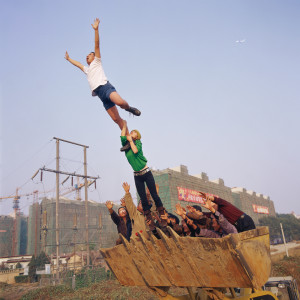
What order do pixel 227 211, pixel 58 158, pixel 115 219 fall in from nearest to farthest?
pixel 227 211
pixel 115 219
pixel 58 158

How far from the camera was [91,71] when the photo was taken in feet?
15.3

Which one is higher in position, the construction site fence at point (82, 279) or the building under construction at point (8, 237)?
the building under construction at point (8, 237)

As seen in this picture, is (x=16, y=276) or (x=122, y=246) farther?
(x=16, y=276)

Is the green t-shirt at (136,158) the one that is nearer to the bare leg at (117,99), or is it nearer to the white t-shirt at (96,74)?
the bare leg at (117,99)

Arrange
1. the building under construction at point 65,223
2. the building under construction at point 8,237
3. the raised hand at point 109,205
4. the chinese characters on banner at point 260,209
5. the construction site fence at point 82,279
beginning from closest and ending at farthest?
1. the raised hand at point 109,205
2. the construction site fence at point 82,279
3. the building under construction at point 65,223
4. the chinese characters on banner at point 260,209
5. the building under construction at point 8,237

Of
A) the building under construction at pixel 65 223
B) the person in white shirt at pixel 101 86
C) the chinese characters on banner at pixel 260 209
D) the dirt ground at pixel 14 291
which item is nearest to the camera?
the person in white shirt at pixel 101 86

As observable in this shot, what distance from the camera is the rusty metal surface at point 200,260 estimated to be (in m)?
3.43

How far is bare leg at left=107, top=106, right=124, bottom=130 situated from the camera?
4.65 metres

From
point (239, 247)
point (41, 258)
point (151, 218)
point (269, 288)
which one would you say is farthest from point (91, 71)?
point (41, 258)

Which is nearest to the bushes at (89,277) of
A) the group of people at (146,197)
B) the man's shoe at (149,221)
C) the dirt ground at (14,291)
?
the dirt ground at (14,291)

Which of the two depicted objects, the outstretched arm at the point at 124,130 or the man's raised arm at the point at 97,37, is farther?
the outstretched arm at the point at 124,130

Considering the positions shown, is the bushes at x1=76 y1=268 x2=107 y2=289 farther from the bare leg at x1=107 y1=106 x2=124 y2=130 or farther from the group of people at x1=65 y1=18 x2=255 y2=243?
the bare leg at x1=107 y1=106 x2=124 y2=130

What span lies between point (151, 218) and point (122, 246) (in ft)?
2.37

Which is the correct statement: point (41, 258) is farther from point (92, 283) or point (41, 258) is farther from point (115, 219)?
point (115, 219)
